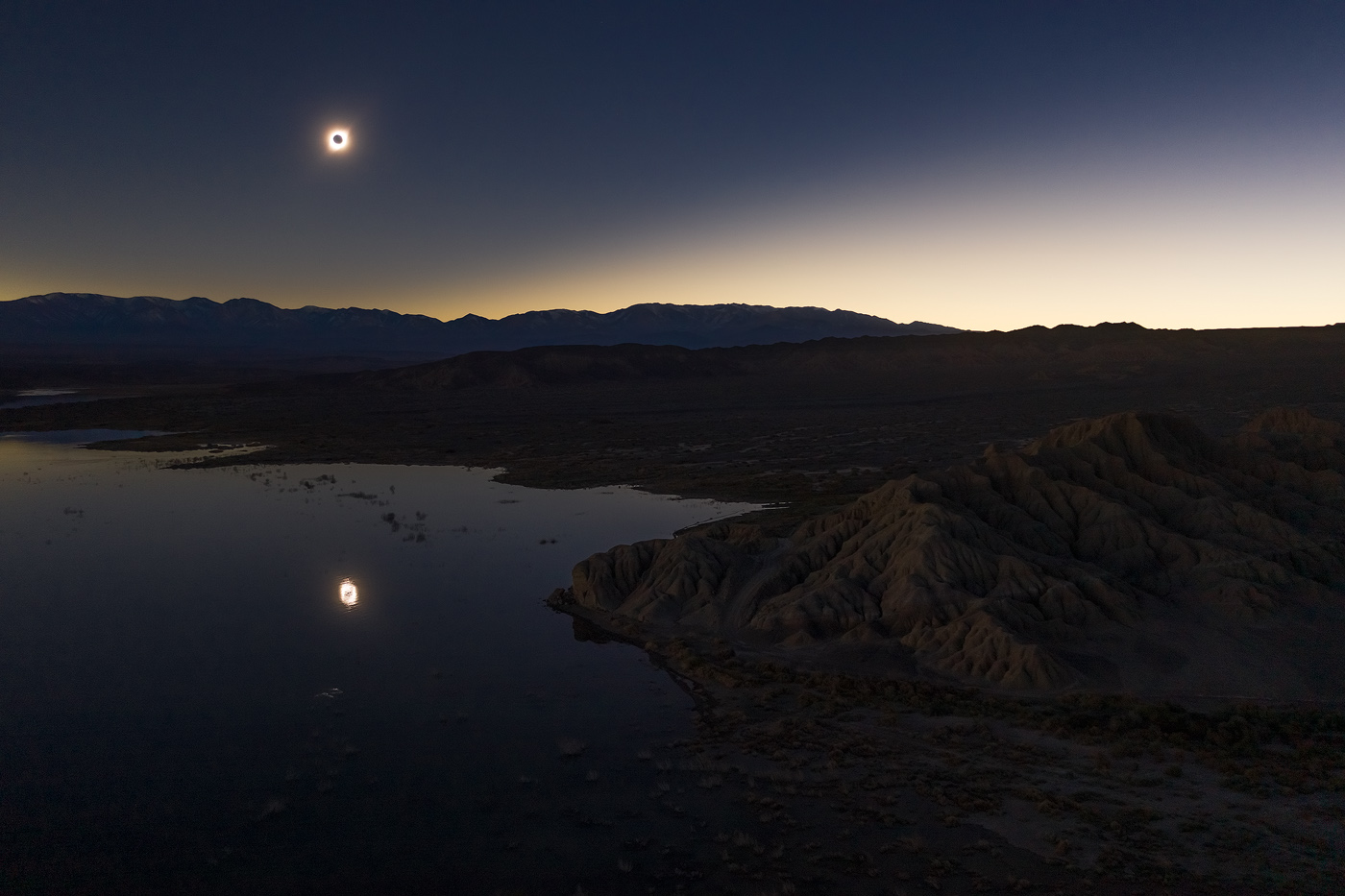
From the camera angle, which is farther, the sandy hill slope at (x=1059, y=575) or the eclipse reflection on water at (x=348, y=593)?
the eclipse reflection on water at (x=348, y=593)

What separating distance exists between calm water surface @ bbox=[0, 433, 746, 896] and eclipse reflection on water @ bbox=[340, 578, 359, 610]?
0.27 m

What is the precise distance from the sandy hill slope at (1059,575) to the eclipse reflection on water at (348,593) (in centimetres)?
580

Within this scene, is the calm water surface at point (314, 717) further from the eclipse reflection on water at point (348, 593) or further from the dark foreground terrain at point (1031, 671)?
the dark foreground terrain at point (1031, 671)

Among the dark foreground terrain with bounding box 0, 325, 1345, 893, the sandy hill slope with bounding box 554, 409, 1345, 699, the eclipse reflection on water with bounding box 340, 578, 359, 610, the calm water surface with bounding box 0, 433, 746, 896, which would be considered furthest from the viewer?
the eclipse reflection on water with bounding box 340, 578, 359, 610

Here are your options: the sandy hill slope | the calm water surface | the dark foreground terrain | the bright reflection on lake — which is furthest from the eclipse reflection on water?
the dark foreground terrain

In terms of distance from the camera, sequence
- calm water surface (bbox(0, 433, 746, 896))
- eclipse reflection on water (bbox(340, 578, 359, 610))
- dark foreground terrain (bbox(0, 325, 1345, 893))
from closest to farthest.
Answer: dark foreground terrain (bbox(0, 325, 1345, 893)) < calm water surface (bbox(0, 433, 746, 896)) < eclipse reflection on water (bbox(340, 578, 359, 610))

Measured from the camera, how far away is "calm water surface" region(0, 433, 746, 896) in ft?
36.3

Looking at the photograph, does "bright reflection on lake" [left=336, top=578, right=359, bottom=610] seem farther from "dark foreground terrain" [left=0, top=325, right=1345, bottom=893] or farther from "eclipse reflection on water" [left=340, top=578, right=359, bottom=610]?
"dark foreground terrain" [left=0, top=325, right=1345, bottom=893]

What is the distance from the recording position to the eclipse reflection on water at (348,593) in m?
22.6

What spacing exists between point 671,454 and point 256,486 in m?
24.0

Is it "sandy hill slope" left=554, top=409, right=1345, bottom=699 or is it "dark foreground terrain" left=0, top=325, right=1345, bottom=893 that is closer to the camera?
"dark foreground terrain" left=0, top=325, right=1345, bottom=893

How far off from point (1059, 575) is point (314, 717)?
633 inches

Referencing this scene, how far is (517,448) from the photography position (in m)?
57.5

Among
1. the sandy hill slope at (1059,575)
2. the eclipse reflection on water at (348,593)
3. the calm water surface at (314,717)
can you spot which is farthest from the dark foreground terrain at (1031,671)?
the eclipse reflection on water at (348,593)
